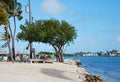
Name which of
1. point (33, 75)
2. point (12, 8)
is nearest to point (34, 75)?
point (33, 75)

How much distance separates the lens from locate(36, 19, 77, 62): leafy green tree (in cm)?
5472

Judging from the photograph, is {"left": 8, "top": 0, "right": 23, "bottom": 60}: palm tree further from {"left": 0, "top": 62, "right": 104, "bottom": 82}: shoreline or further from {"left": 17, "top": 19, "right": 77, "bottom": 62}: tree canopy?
{"left": 0, "top": 62, "right": 104, "bottom": 82}: shoreline

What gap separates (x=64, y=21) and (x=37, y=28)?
4557 mm

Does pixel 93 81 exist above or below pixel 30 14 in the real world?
below

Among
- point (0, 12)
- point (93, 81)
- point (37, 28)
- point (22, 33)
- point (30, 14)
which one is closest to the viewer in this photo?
point (93, 81)

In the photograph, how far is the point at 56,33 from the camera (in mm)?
54562

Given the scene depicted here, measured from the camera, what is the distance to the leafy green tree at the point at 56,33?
54719 millimetres

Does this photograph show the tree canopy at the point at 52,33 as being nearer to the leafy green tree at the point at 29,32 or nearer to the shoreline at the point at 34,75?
the leafy green tree at the point at 29,32

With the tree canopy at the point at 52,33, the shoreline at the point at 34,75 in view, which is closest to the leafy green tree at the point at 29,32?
the tree canopy at the point at 52,33

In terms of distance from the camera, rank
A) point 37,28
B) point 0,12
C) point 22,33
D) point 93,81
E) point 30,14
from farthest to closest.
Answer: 1. point 22,33
2. point 37,28
3. point 30,14
4. point 0,12
5. point 93,81

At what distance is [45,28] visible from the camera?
2196 inches

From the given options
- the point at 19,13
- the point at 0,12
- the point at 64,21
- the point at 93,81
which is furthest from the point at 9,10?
the point at 93,81

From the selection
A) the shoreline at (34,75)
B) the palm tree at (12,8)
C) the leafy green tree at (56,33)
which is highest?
the palm tree at (12,8)

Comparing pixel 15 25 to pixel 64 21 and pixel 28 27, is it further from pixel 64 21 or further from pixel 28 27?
pixel 64 21
